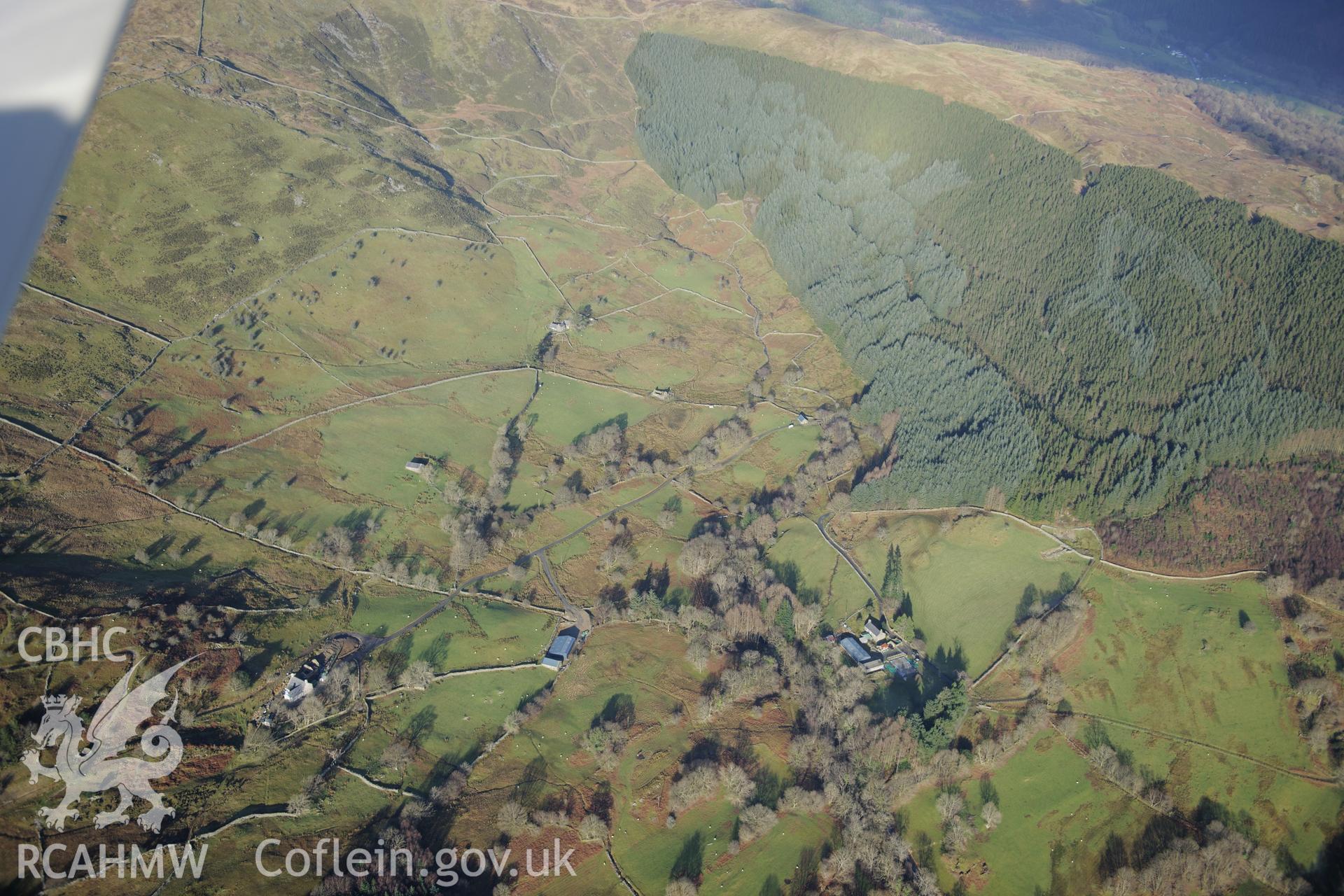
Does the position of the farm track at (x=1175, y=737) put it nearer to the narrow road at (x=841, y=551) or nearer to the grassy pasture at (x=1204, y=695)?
the grassy pasture at (x=1204, y=695)

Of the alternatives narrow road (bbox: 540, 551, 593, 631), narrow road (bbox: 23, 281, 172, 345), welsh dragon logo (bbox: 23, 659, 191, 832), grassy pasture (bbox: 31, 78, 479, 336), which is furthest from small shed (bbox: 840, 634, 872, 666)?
grassy pasture (bbox: 31, 78, 479, 336)

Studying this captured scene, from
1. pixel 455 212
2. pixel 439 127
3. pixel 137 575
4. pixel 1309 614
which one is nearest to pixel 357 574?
pixel 137 575

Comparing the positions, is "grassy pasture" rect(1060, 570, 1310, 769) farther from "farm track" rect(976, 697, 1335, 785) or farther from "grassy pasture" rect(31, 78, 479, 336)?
"grassy pasture" rect(31, 78, 479, 336)

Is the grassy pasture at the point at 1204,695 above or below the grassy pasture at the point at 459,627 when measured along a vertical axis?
above

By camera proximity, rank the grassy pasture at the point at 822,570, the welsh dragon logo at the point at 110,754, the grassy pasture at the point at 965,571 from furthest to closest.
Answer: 1. the grassy pasture at the point at 822,570
2. the grassy pasture at the point at 965,571
3. the welsh dragon logo at the point at 110,754

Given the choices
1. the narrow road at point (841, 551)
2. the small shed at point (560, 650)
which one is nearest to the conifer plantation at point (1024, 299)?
the narrow road at point (841, 551)
